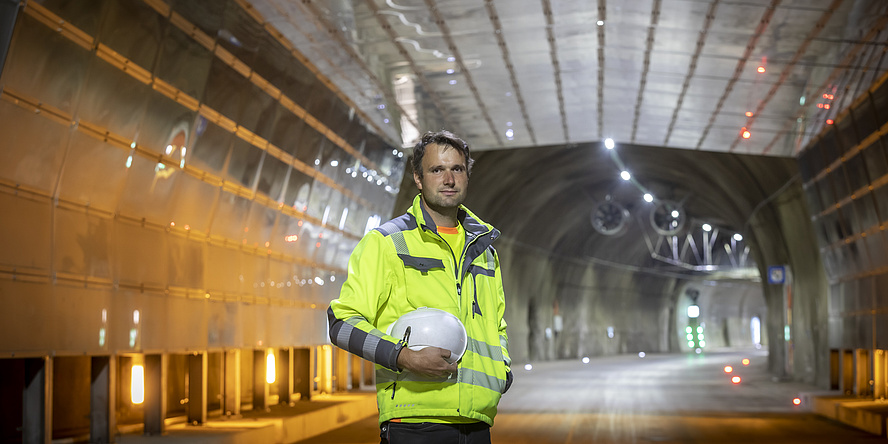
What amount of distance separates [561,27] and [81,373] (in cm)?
835

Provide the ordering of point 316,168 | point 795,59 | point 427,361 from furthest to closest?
point 316,168 → point 795,59 → point 427,361

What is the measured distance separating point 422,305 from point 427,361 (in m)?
0.41

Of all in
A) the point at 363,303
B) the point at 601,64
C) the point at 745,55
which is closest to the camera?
the point at 363,303

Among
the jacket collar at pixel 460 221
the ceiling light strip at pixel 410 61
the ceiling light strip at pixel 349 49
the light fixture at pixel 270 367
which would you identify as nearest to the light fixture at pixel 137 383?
the ceiling light strip at pixel 349 49


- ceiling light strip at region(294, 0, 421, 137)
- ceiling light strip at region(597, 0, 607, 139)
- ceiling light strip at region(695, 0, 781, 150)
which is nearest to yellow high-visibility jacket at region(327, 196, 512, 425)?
ceiling light strip at region(294, 0, 421, 137)

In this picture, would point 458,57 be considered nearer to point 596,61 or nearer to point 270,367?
point 596,61

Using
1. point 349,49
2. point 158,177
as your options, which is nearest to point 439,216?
point 158,177

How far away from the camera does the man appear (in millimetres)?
4168

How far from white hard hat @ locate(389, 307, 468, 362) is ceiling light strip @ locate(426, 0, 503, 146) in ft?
36.8

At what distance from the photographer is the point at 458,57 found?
18125mm

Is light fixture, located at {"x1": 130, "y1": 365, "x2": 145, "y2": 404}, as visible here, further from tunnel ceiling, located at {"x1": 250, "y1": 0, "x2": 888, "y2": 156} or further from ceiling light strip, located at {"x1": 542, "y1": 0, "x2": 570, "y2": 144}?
ceiling light strip, located at {"x1": 542, "y1": 0, "x2": 570, "y2": 144}

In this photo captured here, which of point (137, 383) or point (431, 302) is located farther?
point (137, 383)

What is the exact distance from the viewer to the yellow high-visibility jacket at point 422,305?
4.16 m

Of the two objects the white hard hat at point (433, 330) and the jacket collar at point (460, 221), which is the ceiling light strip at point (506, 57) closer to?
the jacket collar at point (460, 221)
